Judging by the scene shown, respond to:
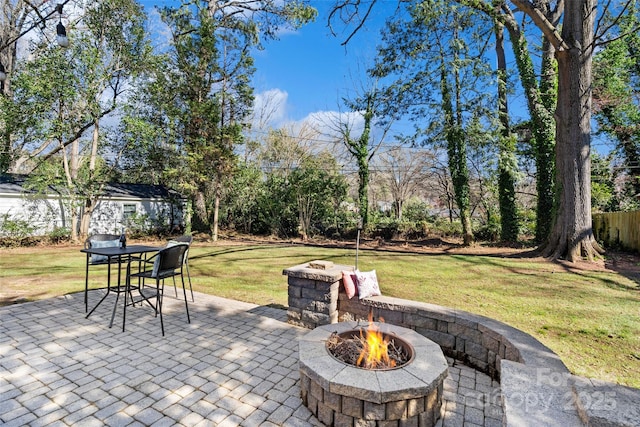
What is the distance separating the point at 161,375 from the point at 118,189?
14738 mm

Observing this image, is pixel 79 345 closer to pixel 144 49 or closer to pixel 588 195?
pixel 588 195

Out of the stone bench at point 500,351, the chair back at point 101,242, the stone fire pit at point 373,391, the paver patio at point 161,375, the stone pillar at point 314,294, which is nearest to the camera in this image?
the stone bench at point 500,351

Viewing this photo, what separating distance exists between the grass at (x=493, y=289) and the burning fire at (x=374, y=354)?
1.75 m

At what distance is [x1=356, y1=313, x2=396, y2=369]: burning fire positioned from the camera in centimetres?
206

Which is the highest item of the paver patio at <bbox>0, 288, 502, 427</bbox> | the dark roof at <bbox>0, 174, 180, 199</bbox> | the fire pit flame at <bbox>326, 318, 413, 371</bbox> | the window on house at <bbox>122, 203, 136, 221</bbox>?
the dark roof at <bbox>0, 174, 180, 199</bbox>

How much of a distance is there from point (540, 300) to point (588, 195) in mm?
4454

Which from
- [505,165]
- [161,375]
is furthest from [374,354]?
[505,165]

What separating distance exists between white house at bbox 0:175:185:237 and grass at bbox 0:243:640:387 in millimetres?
4406

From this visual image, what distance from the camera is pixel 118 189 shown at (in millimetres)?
14367

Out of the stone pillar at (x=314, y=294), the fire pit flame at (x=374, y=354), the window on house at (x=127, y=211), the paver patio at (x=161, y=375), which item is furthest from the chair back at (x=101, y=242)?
the window on house at (x=127, y=211)

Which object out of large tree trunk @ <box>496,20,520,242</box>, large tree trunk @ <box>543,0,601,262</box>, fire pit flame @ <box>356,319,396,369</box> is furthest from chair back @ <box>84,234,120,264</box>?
large tree trunk @ <box>496,20,520,242</box>

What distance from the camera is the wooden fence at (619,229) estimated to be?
7.70m

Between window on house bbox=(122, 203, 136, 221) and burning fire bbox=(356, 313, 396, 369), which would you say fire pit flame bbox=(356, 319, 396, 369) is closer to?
burning fire bbox=(356, 313, 396, 369)

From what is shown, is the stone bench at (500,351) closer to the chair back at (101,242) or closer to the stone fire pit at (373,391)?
the stone fire pit at (373,391)
